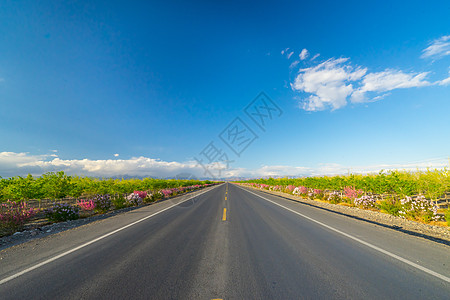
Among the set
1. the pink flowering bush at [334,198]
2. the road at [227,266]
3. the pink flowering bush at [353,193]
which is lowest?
the pink flowering bush at [334,198]

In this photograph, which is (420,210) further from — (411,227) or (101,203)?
(101,203)

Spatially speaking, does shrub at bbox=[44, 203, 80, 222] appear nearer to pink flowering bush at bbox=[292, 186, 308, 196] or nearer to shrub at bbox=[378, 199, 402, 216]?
shrub at bbox=[378, 199, 402, 216]

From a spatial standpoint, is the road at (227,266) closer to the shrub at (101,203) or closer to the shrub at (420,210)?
the shrub at (420,210)

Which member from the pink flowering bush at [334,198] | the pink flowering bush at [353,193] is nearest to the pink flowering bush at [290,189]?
the pink flowering bush at [334,198]

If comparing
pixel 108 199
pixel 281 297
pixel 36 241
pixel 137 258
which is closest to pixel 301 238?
pixel 281 297

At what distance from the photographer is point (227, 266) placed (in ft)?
12.0

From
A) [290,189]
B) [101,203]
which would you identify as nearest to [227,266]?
[101,203]

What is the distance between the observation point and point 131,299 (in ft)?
8.41

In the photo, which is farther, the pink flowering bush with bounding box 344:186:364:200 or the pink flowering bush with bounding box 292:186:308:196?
the pink flowering bush with bounding box 292:186:308:196

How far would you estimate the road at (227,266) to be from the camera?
277 centimetres

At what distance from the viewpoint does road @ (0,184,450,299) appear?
9.10 ft

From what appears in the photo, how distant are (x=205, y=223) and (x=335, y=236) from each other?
493cm

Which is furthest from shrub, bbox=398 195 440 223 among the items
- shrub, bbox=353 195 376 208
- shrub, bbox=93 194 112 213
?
shrub, bbox=93 194 112 213

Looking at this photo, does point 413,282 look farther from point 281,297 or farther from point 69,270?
point 69,270
